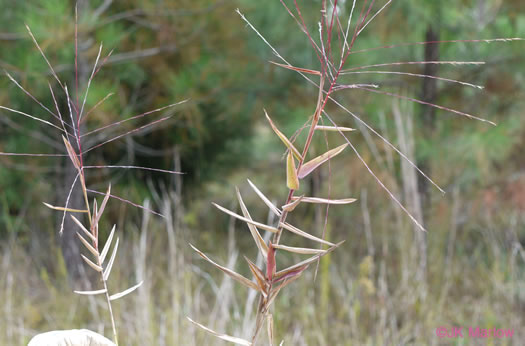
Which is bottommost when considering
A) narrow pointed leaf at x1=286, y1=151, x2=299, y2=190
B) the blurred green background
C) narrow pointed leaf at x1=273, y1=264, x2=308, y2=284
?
the blurred green background

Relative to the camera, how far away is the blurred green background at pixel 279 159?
1.70 m

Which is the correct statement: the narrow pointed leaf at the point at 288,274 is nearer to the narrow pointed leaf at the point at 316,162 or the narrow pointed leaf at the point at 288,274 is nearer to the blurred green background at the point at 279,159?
the narrow pointed leaf at the point at 316,162

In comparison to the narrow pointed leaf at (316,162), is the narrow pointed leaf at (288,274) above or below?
below

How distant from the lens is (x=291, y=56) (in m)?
2.95

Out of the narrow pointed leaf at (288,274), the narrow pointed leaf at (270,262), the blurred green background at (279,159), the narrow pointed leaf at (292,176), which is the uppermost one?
the narrow pointed leaf at (292,176)

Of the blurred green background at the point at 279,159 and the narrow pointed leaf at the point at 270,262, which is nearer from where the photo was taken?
the narrow pointed leaf at the point at 270,262

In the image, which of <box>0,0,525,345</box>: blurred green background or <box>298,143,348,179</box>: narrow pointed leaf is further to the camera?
<box>0,0,525,345</box>: blurred green background

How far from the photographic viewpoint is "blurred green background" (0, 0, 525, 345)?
170 centimetres

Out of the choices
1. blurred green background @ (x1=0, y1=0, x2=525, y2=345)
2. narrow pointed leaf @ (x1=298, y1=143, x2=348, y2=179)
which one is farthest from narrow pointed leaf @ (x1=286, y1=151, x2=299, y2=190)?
blurred green background @ (x1=0, y1=0, x2=525, y2=345)

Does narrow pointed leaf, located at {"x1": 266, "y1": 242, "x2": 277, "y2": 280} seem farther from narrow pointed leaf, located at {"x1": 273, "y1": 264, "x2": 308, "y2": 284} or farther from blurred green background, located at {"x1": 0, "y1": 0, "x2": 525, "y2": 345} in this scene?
blurred green background, located at {"x1": 0, "y1": 0, "x2": 525, "y2": 345}

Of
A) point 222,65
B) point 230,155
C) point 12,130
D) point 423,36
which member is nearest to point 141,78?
point 222,65

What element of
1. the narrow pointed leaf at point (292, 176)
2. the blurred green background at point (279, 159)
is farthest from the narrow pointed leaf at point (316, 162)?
the blurred green background at point (279, 159)

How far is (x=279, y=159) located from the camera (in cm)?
219

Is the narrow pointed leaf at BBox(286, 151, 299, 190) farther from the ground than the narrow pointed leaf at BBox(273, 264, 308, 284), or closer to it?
farther from the ground
